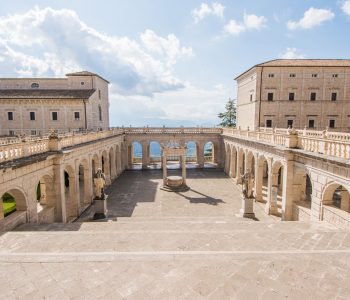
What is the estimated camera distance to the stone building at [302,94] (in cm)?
3366

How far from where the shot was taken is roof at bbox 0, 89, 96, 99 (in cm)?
3547

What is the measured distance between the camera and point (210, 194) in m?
23.9

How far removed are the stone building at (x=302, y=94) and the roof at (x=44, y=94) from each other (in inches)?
976

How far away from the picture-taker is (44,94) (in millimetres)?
37031

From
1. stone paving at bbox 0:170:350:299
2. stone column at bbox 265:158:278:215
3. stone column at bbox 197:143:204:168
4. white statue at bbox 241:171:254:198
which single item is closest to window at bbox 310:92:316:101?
stone column at bbox 197:143:204:168

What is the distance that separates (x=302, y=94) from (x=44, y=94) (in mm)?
37330

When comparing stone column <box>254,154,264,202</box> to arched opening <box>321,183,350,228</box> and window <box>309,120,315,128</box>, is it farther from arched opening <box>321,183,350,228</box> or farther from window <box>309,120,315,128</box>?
window <box>309,120,315,128</box>

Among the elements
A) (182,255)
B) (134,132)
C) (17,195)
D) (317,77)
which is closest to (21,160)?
(17,195)

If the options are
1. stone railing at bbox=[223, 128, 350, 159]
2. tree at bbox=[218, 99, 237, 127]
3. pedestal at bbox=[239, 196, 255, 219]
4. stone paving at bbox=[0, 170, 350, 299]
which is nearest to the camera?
stone paving at bbox=[0, 170, 350, 299]

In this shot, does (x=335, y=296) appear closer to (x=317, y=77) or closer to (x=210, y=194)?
(x=210, y=194)

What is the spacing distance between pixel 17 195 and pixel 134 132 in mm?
26846

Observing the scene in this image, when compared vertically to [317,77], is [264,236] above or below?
below

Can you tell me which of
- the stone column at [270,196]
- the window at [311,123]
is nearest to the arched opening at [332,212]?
the stone column at [270,196]

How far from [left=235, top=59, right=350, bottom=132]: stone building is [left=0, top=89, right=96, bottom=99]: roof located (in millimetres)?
24782
